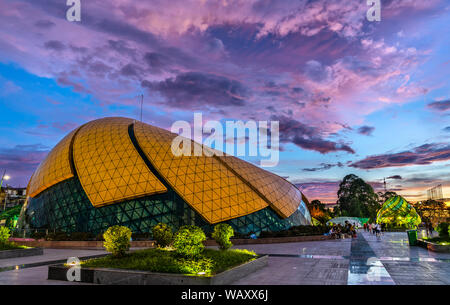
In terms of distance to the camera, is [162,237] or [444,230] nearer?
[162,237]

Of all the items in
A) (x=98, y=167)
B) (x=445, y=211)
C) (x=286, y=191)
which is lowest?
(x=445, y=211)

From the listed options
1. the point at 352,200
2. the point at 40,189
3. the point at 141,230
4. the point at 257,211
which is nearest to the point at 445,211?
the point at 352,200

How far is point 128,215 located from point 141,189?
2672mm

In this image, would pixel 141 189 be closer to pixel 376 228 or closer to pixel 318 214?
pixel 376 228

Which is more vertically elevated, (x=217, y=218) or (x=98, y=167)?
(x=98, y=167)

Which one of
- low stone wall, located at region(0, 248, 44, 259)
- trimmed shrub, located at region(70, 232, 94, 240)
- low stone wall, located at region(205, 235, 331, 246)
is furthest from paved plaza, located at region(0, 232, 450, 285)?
trimmed shrub, located at region(70, 232, 94, 240)

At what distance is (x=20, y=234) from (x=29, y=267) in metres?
19.7

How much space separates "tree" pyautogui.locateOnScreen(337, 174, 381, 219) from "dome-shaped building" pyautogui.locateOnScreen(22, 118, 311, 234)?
64394 mm

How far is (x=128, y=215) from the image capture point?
2745cm

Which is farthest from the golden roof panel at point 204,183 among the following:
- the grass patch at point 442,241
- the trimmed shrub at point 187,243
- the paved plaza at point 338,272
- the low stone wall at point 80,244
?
the trimmed shrub at point 187,243

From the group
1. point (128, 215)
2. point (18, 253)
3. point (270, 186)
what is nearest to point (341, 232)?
point (270, 186)
